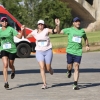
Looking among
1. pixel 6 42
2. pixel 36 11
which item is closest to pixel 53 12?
pixel 36 11

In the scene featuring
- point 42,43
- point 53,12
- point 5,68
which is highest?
point 53,12

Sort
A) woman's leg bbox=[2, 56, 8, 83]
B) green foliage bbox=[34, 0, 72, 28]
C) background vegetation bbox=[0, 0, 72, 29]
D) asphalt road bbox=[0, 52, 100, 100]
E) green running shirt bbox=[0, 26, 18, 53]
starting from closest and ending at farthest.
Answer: asphalt road bbox=[0, 52, 100, 100]
woman's leg bbox=[2, 56, 8, 83]
green running shirt bbox=[0, 26, 18, 53]
background vegetation bbox=[0, 0, 72, 29]
green foliage bbox=[34, 0, 72, 28]

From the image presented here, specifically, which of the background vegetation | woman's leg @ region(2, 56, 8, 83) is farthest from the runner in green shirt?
the background vegetation

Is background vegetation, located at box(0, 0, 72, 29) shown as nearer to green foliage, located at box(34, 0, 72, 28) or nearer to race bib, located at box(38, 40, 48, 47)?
green foliage, located at box(34, 0, 72, 28)

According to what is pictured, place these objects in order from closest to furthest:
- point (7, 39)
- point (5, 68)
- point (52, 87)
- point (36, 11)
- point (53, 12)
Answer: point (5, 68)
point (7, 39)
point (52, 87)
point (36, 11)
point (53, 12)

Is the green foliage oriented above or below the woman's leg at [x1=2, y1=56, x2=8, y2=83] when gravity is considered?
above

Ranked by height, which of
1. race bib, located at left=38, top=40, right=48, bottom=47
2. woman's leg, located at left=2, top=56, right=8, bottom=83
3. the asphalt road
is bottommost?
the asphalt road

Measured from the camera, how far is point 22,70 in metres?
17.6

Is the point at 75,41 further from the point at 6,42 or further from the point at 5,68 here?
the point at 5,68

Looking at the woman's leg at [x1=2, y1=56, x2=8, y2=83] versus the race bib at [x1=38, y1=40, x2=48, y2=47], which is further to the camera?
the race bib at [x1=38, y1=40, x2=48, y2=47]

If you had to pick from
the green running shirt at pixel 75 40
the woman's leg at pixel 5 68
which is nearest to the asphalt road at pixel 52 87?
the woman's leg at pixel 5 68

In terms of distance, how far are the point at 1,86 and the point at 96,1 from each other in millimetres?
54869

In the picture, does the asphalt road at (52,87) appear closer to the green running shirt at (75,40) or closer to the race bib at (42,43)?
the green running shirt at (75,40)

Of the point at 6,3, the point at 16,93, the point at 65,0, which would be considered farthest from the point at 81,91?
the point at 65,0
